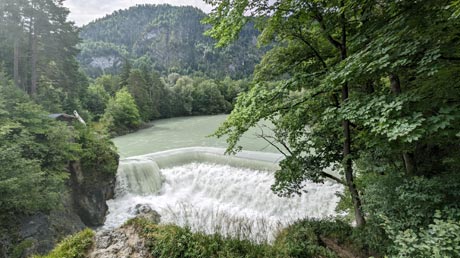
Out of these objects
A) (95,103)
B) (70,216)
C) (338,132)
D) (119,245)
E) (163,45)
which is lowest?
(70,216)

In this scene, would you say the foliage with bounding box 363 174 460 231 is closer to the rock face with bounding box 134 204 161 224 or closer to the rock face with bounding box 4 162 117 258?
the rock face with bounding box 134 204 161 224

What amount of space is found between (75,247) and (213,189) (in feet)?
26.3

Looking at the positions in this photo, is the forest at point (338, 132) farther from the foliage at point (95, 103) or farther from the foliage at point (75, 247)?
the foliage at point (95, 103)

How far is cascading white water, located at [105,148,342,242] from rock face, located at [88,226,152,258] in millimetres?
4254

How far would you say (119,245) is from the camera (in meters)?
3.85

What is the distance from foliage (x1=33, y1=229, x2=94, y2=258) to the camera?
11.8 ft

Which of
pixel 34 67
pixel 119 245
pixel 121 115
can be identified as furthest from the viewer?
pixel 121 115

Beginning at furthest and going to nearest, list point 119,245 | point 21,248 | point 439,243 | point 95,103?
1. point 95,103
2. point 21,248
3. point 119,245
4. point 439,243

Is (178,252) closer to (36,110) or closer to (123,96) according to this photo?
(36,110)

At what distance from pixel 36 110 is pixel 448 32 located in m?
11.1

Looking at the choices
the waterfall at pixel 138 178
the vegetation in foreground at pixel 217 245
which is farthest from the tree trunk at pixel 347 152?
the waterfall at pixel 138 178

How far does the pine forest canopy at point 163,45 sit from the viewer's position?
320 ft

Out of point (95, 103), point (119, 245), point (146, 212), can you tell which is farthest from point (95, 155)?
point (95, 103)

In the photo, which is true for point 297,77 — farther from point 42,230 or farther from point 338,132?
point 42,230
